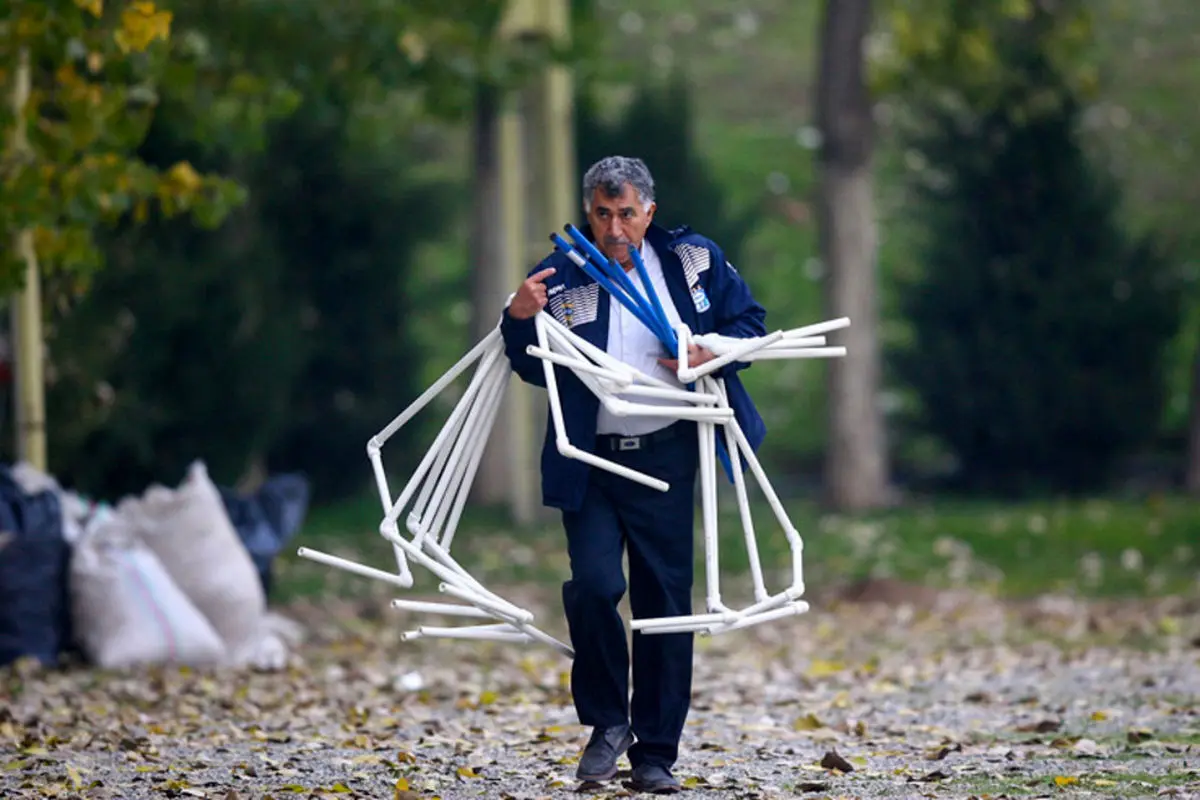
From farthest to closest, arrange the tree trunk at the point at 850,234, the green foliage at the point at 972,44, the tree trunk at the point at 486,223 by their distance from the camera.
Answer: the green foliage at the point at 972,44, the tree trunk at the point at 486,223, the tree trunk at the point at 850,234

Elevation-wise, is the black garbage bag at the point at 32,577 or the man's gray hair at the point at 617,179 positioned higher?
the man's gray hair at the point at 617,179

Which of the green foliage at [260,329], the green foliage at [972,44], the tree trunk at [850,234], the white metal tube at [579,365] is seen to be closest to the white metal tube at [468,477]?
the white metal tube at [579,365]

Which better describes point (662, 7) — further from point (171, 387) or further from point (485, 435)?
point (485, 435)

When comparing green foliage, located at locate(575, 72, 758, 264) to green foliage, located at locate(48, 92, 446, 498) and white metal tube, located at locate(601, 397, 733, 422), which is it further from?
white metal tube, located at locate(601, 397, 733, 422)

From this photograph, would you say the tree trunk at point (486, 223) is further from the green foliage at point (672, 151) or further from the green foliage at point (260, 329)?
the green foliage at point (672, 151)

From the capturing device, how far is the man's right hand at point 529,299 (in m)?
5.88

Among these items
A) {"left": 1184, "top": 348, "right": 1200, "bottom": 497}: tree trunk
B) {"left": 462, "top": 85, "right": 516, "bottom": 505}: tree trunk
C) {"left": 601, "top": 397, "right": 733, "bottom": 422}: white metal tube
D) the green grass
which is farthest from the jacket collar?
{"left": 1184, "top": 348, "right": 1200, "bottom": 497}: tree trunk

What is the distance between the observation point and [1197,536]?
13.6 metres

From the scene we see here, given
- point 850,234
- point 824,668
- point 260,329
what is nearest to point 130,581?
point 824,668

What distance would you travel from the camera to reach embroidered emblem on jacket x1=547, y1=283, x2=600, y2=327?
6.02 metres

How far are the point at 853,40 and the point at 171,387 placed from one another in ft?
19.3

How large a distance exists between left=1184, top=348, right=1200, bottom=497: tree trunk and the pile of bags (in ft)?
28.0

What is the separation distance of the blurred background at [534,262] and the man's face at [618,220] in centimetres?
460

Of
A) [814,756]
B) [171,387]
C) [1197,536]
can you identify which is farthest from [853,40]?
[814,756]
